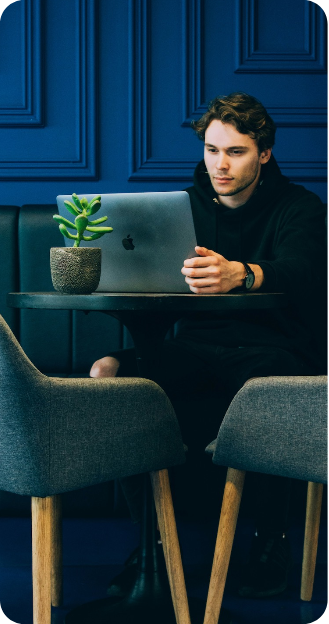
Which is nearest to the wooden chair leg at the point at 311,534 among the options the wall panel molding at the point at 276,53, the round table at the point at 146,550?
the round table at the point at 146,550

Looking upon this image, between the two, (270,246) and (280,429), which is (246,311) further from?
(280,429)

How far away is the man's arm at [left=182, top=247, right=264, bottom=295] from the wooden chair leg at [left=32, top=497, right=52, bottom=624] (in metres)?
0.51

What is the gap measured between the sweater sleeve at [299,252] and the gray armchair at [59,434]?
16.6 inches

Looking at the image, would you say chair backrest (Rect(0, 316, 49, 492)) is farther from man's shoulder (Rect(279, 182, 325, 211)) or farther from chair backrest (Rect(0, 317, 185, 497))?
man's shoulder (Rect(279, 182, 325, 211))

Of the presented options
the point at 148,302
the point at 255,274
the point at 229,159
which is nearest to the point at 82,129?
the point at 229,159

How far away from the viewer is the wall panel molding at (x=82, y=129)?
7.77 ft

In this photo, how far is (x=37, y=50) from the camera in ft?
7.77

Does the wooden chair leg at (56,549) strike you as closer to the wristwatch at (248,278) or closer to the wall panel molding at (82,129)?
the wristwatch at (248,278)

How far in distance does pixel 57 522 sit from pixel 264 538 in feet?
1.67

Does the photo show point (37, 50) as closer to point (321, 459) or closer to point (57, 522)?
point (57, 522)

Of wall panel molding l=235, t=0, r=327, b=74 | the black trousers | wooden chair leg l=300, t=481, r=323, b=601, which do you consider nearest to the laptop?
the black trousers

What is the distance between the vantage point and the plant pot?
1.49m

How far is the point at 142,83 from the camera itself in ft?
7.79

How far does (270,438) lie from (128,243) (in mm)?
541
